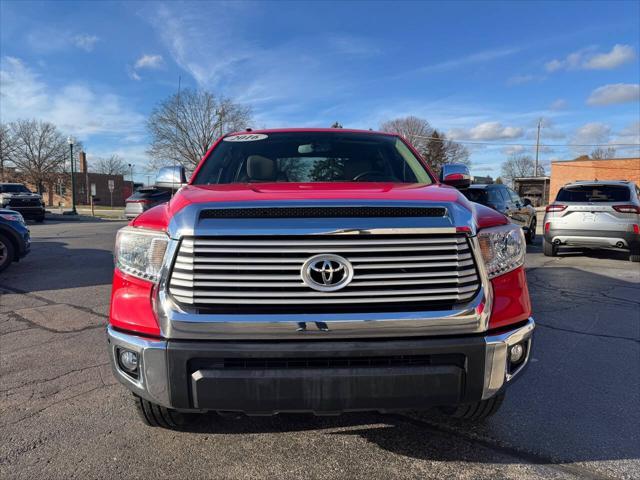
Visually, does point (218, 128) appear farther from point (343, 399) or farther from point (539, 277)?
point (343, 399)

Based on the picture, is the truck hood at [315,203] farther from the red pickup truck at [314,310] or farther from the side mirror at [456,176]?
the side mirror at [456,176]

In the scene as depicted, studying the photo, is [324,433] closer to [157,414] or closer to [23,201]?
[157,414]

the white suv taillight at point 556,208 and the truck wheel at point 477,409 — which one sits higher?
the white suv taillight at point 556,208

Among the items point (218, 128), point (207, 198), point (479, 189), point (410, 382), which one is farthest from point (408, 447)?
point (218, 128)

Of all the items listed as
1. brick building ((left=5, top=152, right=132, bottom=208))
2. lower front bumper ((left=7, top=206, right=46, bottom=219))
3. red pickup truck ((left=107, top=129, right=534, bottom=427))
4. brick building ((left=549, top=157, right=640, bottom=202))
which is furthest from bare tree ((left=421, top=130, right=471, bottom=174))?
red pickup truck ((left=107, top=129, right=534, bottom=427))

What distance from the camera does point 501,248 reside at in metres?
2.25

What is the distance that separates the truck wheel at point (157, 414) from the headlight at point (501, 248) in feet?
5.89

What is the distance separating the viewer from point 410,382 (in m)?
1.99

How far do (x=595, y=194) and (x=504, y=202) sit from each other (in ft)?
6.31

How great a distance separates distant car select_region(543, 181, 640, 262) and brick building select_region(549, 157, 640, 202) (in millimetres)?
34977

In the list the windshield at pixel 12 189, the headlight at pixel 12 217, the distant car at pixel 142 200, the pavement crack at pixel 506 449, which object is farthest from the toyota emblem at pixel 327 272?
the windshield at pixel 12 189

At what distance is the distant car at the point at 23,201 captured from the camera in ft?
70.8

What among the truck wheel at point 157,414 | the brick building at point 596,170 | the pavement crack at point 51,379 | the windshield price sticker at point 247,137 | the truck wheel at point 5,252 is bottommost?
the pavement crack at point 51,379

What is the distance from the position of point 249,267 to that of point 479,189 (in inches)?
367
